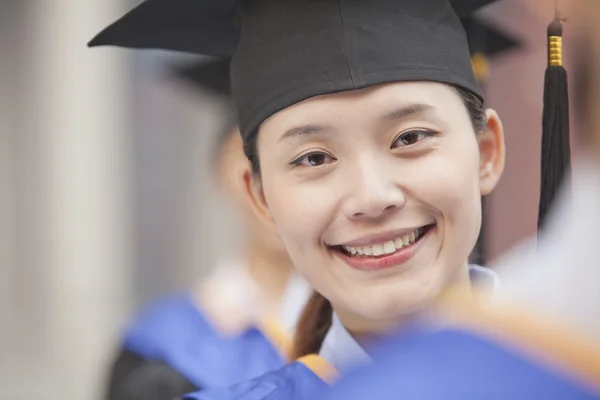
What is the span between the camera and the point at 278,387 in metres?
1.29

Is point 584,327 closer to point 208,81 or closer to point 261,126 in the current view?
point 261,126

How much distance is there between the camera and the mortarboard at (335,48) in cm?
119

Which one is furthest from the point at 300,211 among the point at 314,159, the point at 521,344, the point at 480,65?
the point at 480,65

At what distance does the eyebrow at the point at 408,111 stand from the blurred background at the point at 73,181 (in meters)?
3.00

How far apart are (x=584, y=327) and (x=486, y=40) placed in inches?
54.4

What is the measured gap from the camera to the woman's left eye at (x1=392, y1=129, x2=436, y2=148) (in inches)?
46.6

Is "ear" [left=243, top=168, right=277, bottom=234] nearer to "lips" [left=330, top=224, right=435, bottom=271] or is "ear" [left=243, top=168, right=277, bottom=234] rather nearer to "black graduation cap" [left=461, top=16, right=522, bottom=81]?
"lips" [left=330, top=224, right=435, bottom=271]

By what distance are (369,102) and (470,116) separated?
7.5 inches

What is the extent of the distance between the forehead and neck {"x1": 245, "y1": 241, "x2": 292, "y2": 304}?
1.29 m

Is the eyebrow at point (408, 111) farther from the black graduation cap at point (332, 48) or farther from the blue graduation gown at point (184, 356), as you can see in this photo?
the blue graduation gown at point (184, 356)

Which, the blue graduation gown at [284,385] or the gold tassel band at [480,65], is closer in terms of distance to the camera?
the blue graduation gown at [284,385]

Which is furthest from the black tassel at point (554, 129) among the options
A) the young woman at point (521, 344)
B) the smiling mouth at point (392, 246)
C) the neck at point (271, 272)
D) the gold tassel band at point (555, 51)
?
the neck at point (271, 272)

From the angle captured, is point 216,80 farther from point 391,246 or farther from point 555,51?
point 391,246

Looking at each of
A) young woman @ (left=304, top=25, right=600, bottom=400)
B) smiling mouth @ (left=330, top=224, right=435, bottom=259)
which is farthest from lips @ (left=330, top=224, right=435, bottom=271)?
young woman @ (left=304, top=25, right=600, bottom=400)
